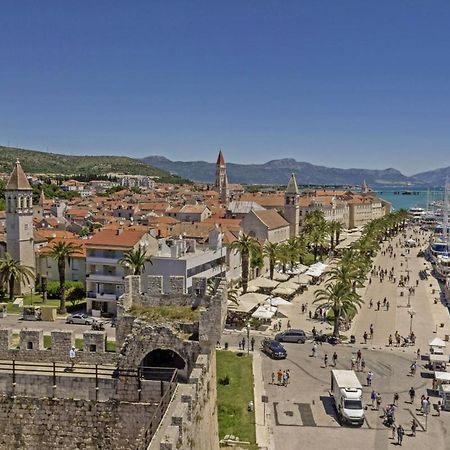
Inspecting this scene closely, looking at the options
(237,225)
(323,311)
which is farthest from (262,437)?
(237,225)

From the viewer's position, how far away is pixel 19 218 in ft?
188

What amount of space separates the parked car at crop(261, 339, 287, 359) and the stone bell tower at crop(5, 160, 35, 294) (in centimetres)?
2949

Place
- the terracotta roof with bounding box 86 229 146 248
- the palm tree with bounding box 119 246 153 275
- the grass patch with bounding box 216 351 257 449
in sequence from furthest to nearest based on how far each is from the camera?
the terracotta roof with bounding box 86 229 146 248, the palm tree with bounding box 119 246 153 275, the grass patch with bounding box 216 351 257 449

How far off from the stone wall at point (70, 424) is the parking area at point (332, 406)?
46.3 feet

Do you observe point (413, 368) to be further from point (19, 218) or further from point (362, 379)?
point (19, 218)

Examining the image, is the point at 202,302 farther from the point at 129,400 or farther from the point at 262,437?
the point at 262,437

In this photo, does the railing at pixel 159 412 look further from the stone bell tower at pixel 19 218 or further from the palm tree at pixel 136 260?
the stone bell tower at pixel 19 218

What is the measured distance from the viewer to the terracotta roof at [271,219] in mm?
89438

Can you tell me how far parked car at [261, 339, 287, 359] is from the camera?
127ft

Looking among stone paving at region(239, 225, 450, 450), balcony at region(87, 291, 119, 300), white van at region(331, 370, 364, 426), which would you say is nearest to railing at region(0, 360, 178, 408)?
stone paving at region(239, 225, 450, 450)

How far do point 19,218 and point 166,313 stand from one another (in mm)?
46024

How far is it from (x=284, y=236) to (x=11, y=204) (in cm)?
5192

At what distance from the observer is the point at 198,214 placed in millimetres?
112812

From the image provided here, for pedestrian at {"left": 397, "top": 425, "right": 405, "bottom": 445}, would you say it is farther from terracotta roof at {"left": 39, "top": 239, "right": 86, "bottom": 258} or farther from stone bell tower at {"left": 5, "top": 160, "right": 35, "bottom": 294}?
stone bell tower at {"left": 5, "top": 160, "right": 35, "bottom": 294}
